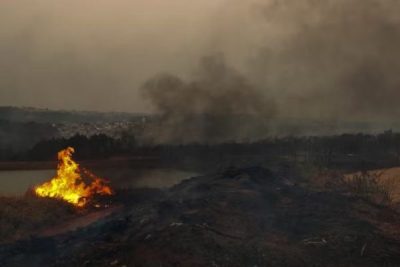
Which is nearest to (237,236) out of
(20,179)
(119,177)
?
(119,177)

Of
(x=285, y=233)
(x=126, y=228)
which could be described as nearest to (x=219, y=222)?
(x=285, y=233)

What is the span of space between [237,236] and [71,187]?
43.6 feet

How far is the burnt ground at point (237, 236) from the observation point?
49.5 ft

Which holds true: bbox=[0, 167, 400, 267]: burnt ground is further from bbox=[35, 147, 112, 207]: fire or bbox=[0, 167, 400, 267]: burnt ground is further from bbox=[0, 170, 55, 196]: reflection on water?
bbox=[0, 170, 55, 196]: reflection on water

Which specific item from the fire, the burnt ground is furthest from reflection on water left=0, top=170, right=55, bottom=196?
the burnt ground

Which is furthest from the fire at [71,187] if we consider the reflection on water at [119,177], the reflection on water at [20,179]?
the reflection on water at [20,179]

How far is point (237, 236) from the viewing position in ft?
54.2

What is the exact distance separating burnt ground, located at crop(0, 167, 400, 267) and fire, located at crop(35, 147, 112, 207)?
259 inches

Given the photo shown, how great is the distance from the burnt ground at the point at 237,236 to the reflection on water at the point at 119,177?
12674mm

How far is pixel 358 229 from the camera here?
17812 millimetres

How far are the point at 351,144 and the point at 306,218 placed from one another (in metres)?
33.7

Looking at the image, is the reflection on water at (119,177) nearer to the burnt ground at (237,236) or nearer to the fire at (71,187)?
the fire at (71,187)

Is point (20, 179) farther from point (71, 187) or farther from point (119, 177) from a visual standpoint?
point (71, 187)

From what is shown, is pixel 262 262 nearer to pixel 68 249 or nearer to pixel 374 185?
pixel 68 249
